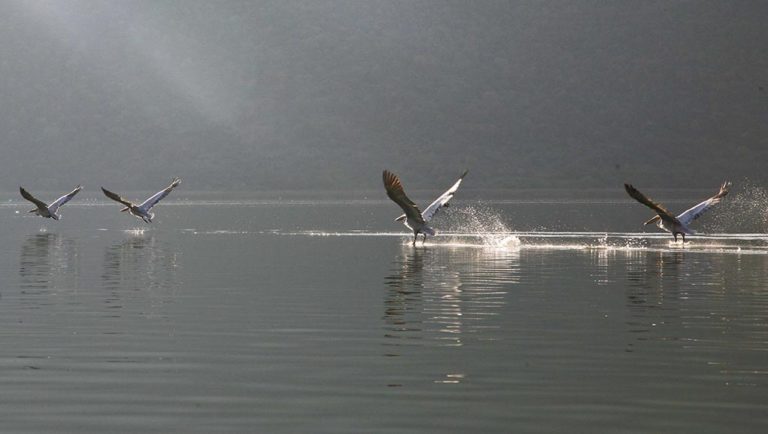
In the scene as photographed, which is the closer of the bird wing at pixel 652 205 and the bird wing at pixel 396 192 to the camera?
the bird wing at pixel 396 192

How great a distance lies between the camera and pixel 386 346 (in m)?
23.8

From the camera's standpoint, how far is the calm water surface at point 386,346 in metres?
17.3

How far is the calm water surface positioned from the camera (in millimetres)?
17297

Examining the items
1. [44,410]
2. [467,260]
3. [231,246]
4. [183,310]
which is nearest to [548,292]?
[183,310]

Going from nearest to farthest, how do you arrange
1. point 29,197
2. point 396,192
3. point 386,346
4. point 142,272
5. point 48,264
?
1. point 386,346
2. point 142,272
3. point 396,192
4. point 48,264
5. point 29,197

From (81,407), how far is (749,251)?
40.4 m

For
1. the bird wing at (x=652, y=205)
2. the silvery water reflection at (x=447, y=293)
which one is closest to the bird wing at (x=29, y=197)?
the silvery water reflection at (x=447, y=293)

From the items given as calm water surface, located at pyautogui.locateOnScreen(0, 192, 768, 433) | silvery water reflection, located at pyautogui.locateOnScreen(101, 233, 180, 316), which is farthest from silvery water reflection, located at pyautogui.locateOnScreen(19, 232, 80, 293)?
silvery water reflection, located at pyautogui.locateOnScreen(101, 233, 180, 316)

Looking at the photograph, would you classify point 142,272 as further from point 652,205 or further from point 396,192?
point 652,205

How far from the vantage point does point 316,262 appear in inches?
1922

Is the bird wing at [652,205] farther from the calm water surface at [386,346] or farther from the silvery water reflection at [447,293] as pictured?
the silvery water reflection at [447,293]

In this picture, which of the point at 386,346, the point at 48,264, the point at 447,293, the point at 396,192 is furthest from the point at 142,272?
the point at 386,346

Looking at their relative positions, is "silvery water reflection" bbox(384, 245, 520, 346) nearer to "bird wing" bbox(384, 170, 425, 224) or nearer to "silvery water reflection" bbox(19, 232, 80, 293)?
"bird wing" bbox(384, 170, 425, 224)

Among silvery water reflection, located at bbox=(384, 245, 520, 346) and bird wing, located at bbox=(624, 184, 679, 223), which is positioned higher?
bird wing, located at bbox=(624, 184, 679, 223)
